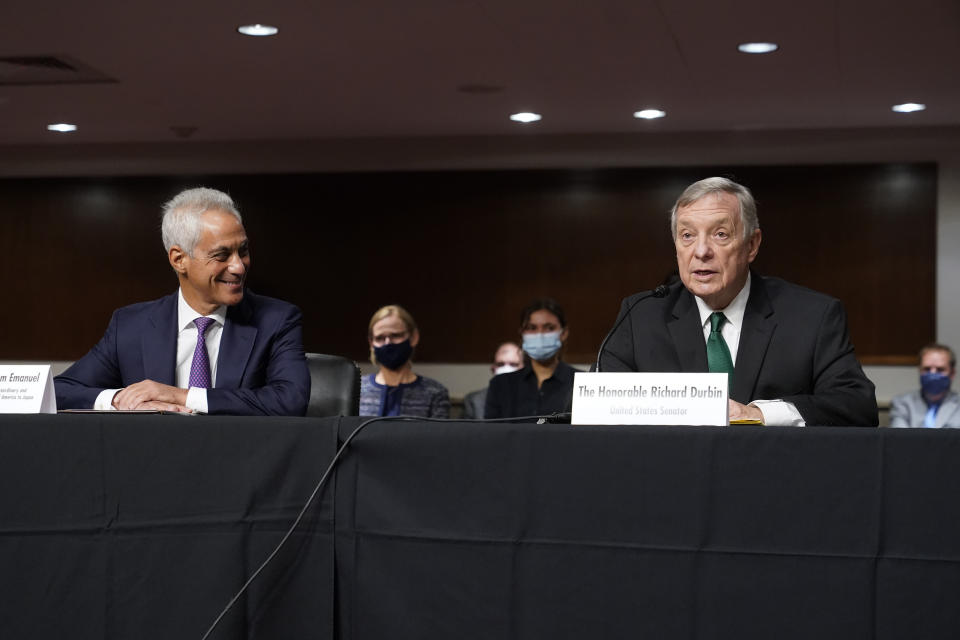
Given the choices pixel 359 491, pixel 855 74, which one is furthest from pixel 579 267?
pixel 359 491

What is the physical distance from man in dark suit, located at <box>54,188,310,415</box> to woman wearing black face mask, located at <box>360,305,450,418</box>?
1839 mm

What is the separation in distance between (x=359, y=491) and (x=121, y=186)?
23.8ft

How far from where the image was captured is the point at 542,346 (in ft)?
16.3

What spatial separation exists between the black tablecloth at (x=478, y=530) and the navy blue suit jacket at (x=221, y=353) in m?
0.83

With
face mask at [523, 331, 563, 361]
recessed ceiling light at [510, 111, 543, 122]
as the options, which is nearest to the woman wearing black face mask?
face mask at [523, 331, 563, 361]

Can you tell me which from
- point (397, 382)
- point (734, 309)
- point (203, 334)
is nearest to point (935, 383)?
point (397, 382)

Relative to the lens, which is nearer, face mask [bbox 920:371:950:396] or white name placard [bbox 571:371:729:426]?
white name placard [bbox 571:371:729:426]

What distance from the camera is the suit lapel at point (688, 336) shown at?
2486mm

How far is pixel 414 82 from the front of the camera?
6207 mm

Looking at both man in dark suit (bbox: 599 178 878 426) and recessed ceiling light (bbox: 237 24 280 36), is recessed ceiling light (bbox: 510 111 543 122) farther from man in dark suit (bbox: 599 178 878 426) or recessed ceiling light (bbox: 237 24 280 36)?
man in dark suit (bbox: 599 178 878 426)

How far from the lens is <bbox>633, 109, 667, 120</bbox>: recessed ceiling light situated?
22.6 ft

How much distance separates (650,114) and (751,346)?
4724 millimetres

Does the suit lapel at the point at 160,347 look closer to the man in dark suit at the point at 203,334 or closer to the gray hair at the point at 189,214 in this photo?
the man in dark suit at the point at 203,334

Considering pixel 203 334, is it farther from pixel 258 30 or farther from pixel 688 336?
pixel 258 30
